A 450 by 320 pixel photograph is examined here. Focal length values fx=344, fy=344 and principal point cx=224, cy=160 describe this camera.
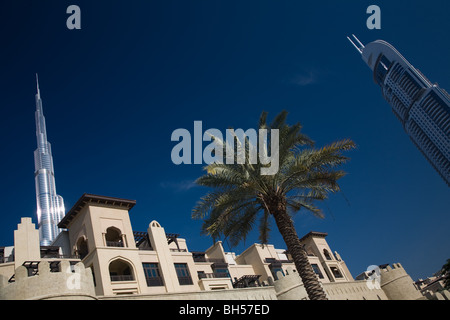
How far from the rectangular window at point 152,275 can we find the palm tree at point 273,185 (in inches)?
617

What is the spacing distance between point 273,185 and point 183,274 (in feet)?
68.6

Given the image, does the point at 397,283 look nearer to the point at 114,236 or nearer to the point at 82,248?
the point at 114,236

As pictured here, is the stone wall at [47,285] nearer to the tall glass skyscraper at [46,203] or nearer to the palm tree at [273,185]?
the palm tree at [273,185]

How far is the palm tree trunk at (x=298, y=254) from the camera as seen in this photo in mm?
16375

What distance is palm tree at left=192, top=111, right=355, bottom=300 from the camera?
17344mm

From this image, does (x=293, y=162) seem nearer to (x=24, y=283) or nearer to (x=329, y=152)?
(x=329, y=152)

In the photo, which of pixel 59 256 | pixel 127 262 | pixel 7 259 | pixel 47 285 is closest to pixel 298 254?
pixel 47 285

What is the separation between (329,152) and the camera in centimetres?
1723

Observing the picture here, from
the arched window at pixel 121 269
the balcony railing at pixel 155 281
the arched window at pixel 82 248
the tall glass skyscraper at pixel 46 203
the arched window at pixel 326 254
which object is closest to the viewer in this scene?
the arched window at pixel 121 269

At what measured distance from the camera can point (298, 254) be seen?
55.4 feet

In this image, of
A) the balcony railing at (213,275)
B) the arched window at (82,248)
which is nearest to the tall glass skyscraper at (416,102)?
the balcony railing at (213,275)

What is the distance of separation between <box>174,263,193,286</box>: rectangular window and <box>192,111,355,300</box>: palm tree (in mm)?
17196

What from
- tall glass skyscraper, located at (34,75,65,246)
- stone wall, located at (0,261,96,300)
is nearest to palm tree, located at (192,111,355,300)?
stone wall, located at (0,261,96,300)

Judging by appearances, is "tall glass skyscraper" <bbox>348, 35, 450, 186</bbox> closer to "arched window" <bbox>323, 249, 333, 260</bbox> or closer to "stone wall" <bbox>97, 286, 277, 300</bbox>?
"arched window" <bbox>323, 249, 333, 260</bbox>
